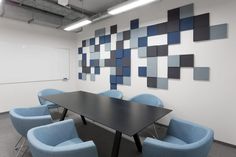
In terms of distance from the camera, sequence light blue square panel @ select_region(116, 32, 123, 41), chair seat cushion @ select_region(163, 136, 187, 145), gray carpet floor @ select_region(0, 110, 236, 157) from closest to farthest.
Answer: chair seat cushion @ select_region(163, 136, 187, 145) < gray carpet floor @ select_region(0, 110, 236, 157) < light blue square panel @ select_region(116, 32, 123, 41)

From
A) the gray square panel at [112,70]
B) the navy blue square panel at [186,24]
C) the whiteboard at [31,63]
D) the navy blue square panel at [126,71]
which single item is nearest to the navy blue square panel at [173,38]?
the navy blue square panel at [186,24]

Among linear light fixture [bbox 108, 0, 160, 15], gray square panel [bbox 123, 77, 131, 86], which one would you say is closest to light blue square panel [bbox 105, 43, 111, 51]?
gray square panel [bbox 123, 77, 131, 86]

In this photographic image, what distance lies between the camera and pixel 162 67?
321 cm

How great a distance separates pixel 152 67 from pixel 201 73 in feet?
3.27

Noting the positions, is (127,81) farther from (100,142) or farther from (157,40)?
(100,142)

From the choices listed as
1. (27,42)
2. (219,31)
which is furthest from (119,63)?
(27,42)

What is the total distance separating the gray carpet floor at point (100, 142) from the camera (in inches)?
90.1

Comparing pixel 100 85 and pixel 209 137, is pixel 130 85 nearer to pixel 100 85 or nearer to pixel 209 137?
pixel 100 85

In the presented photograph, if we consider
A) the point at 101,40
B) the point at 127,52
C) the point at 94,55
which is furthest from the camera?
the point at 94,55

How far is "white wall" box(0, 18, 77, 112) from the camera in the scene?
4.00 metres

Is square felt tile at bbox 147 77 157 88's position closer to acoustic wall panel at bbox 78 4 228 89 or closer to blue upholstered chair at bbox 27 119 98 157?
acoustic wall panel at bbox 78 4 228 89

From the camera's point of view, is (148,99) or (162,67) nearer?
(148,99)

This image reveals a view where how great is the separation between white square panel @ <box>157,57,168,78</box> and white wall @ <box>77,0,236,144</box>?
218 millimetres

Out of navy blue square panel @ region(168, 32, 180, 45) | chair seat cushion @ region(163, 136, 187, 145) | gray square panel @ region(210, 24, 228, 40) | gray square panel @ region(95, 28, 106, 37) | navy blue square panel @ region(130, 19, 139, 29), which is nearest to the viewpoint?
chair seat cushion @ region(163, 136, 187, 145)
